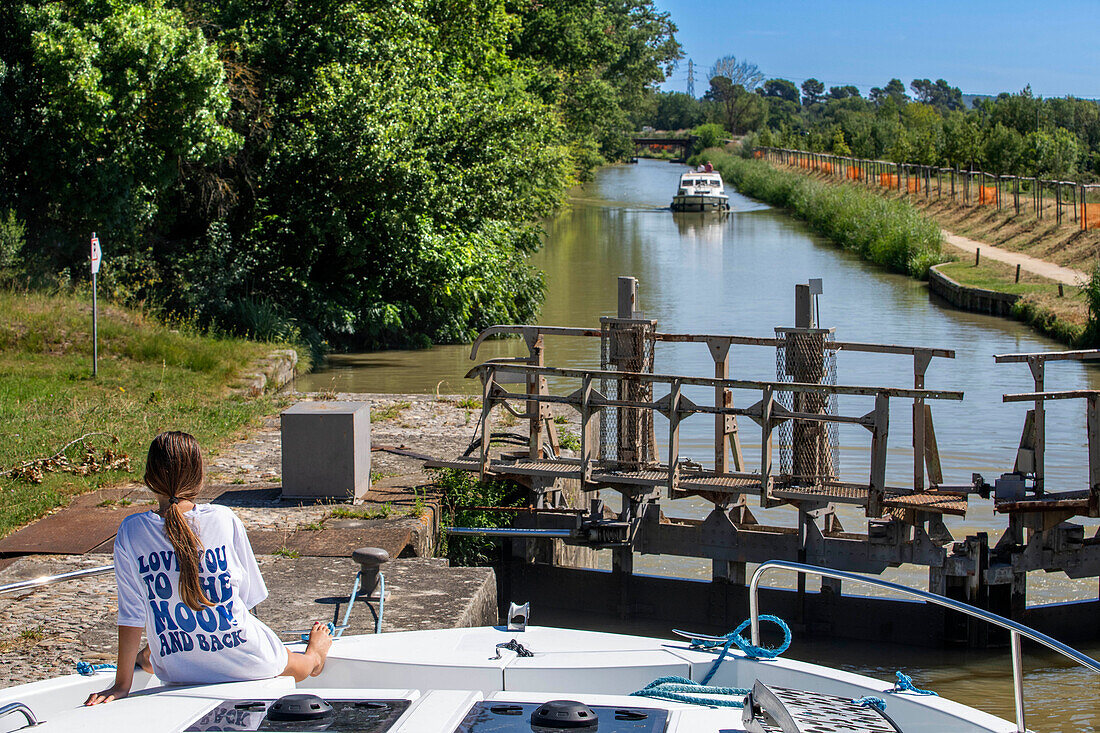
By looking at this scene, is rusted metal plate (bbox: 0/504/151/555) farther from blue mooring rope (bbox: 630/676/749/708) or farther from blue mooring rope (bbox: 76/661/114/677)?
blue mooring rope (bbox: 630/676/749/708)

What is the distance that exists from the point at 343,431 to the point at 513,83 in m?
22.8

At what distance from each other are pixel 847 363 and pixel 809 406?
514 inches

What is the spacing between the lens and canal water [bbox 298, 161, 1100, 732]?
995cm

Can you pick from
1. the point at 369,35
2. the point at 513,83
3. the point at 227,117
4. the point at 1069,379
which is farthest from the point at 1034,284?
the point at 227,117

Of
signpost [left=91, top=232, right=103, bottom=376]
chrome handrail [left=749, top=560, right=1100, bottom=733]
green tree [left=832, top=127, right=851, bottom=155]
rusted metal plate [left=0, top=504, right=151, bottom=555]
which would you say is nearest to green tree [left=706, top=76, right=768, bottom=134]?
green tree [left=832, top=127, right=851, bottom=155]

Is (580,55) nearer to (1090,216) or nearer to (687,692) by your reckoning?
(1090,216)

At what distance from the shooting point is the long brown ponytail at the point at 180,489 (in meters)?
4.23

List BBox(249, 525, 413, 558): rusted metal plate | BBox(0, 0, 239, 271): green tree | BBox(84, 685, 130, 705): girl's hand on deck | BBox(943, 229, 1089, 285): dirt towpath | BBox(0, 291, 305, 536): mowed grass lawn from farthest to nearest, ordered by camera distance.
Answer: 1. BBox(943, 229, 1089, 285): dirt towpath
2. BBox(0, 0, 239, 271): green tree
3. BBox(0, 291, 305, 536): mowed grass lawn
4. BBox(249, 525, 413, 558): rusted metal plate
5. BBox(84, 685, 130, 705): girl's hand on deck

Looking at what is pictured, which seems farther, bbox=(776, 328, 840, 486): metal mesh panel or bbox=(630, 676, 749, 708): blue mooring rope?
bbox=(776, 328, 840, 486): metal mesh panel

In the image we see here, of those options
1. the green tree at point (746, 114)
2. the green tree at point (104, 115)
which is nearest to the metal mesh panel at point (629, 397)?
the green tree at point (104, 115)

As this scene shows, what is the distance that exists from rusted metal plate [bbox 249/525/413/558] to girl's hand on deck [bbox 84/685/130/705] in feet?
14.3

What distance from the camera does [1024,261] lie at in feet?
116

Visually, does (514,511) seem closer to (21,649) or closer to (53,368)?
(21,649)

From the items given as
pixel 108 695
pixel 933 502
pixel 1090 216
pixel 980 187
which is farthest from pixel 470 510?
pixel 980 187
